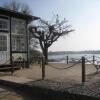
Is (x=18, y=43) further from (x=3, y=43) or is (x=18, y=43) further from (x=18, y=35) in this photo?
(x=3, y=43)

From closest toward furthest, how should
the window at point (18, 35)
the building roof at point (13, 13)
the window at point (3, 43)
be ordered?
1. the building roof at point (13, 13)
2. the window at point (3, 43)
3. the window at point (18, 35)

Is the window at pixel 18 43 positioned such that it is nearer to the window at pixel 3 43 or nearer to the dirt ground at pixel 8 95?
the window at pixel 3 43

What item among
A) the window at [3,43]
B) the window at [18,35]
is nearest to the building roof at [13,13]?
the window at [18,35]

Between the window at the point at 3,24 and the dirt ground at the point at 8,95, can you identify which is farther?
the window at the point at 3,24

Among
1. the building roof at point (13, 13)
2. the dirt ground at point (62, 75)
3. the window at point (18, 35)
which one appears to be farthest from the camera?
the window at point (18, 35)

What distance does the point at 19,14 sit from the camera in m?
18.0

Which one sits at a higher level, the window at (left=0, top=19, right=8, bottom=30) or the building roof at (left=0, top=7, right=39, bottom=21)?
the building roof at (left=0, top=7, right=39, bottom=21)

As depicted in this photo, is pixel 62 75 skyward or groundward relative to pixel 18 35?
groundward

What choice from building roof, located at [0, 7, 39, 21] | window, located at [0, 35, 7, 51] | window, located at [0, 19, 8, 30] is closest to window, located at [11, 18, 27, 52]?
building roof, located at [0, 7, 39, 21]

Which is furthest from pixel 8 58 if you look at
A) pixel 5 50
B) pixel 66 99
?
pixel 66 99

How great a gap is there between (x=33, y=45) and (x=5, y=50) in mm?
21041

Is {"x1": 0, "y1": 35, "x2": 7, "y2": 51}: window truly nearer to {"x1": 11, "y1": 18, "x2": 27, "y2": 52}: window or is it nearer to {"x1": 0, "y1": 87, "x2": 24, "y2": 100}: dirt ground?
{"x1": 11, "y1": 18, "x2": 27, "y2": 52}: window

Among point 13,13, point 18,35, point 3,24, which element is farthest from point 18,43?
point 13,13

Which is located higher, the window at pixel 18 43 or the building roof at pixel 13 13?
the building roof at pixel 13 13
